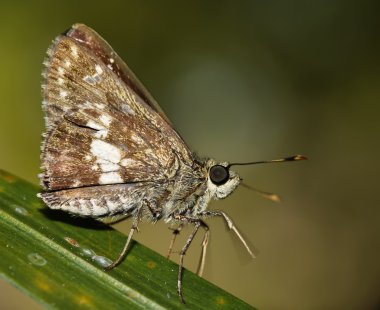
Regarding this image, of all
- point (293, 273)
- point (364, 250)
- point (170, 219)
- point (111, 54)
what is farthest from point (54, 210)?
point (364, 250)

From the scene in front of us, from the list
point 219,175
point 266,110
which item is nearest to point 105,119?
point 219,175

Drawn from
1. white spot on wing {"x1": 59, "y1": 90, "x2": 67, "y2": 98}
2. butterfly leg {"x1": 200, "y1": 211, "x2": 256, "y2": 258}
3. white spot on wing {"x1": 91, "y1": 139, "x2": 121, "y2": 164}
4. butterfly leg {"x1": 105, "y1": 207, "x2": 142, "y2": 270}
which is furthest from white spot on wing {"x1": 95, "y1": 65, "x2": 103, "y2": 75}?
butterfly leg {"x1": 200, "y1": 211, "x2": 256, "y2": 258}

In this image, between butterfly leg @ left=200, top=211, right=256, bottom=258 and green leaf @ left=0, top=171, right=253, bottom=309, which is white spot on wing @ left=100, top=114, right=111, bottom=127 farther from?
butterfly leg @ left=200, top=211, right=256, bottom=258

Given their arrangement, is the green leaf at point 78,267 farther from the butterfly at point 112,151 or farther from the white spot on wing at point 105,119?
the white spot on wing at point 105,119

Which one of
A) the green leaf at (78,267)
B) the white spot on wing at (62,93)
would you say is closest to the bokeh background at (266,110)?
the green leaf at (78,267)

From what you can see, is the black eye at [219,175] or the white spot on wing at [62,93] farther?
the black eye at [219,175]

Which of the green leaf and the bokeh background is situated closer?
the green leaf
